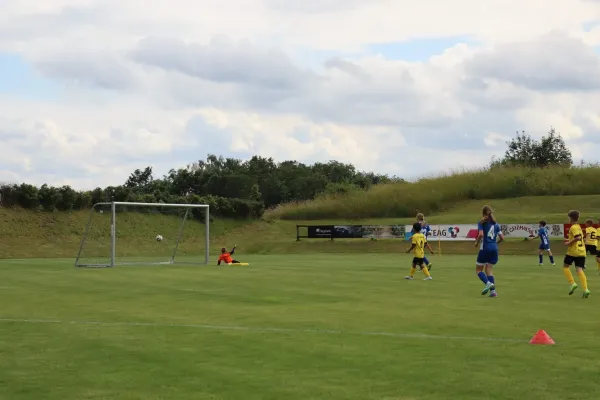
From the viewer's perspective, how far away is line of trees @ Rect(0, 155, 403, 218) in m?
66.6

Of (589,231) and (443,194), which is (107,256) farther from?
(443,194)

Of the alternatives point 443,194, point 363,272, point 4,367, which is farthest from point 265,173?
point 4,367

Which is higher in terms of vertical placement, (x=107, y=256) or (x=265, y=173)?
(x=265, y=173)

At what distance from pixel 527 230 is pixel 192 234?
91.7 ft

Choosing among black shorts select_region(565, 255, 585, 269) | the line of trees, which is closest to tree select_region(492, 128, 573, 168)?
the line of trees

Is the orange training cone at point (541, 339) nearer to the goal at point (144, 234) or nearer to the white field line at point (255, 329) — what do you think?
the white field line at point (255, 329)

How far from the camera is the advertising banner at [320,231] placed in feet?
205

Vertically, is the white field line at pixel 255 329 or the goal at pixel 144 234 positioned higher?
the goal at pixel 144 234

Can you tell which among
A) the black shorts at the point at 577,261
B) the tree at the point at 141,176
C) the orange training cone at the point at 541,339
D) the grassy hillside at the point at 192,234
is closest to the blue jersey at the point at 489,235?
the black shorts at the point at 577,261

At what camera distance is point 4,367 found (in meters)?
10.1

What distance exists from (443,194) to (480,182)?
4.40 metres

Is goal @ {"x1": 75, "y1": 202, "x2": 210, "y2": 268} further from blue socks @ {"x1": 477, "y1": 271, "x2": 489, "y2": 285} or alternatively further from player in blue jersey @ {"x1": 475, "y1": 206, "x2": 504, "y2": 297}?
player in blue jersey @ {"x1": 475, "y1": 206, "x2": 504, "y2": 297}

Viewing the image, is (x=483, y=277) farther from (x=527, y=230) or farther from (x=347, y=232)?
(x=347, y=232)

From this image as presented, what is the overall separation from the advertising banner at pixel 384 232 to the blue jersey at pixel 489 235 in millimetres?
40286
